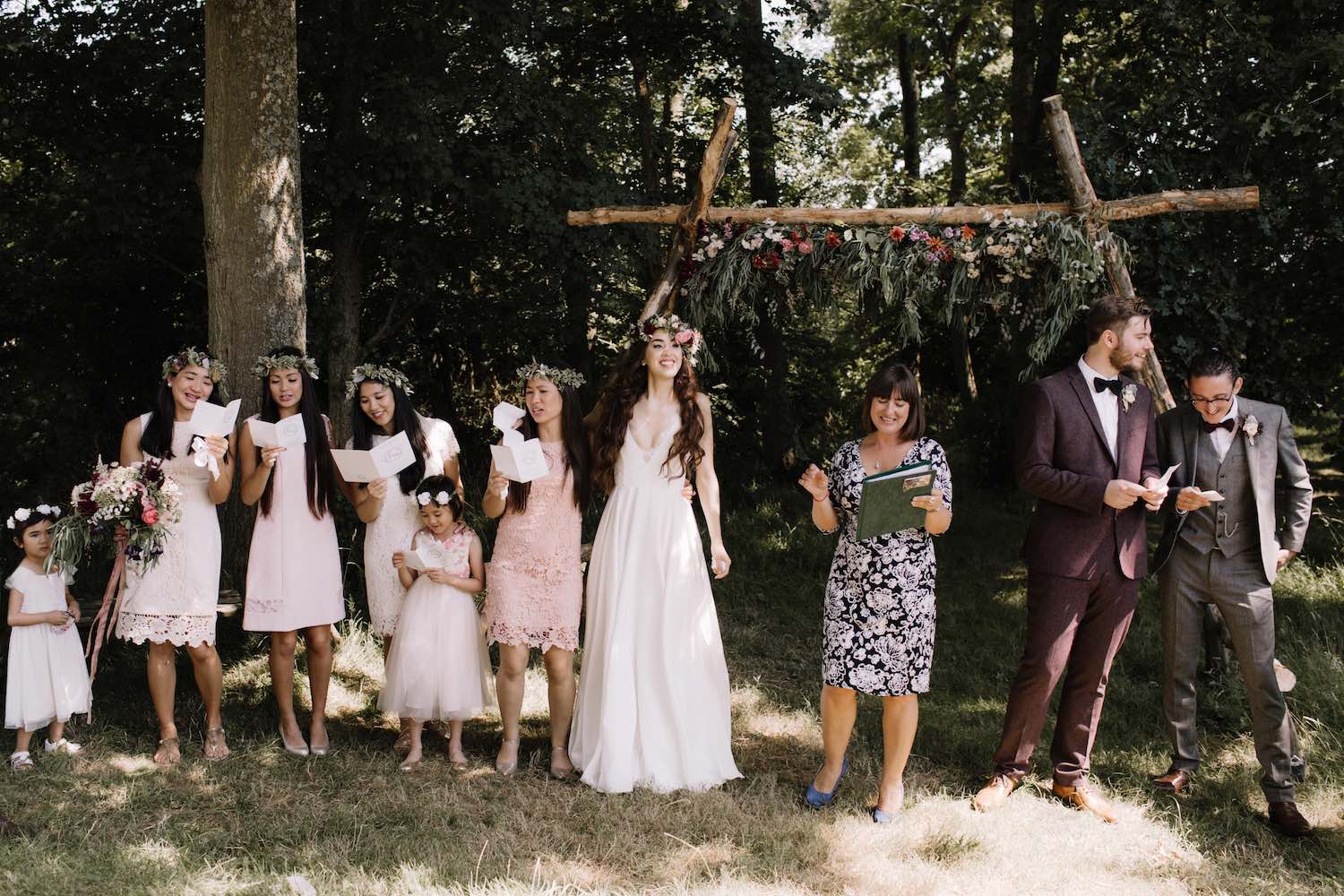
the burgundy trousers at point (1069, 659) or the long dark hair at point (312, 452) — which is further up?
the long dark hair at point (312, 452)

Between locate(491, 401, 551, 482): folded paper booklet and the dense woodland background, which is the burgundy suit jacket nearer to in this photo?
Answer: the dense woodland background

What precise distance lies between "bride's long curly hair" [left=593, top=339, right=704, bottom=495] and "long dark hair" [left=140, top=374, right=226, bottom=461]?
6.25ft

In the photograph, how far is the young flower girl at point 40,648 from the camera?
5.20 metres

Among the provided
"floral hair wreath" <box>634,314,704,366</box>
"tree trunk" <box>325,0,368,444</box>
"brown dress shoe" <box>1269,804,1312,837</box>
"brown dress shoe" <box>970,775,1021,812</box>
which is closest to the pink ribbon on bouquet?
"floral hair wreath" <box>634,314,704,366</box>

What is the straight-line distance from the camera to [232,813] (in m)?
4.74

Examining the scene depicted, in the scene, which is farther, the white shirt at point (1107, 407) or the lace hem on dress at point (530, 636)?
the lace hem on dress at point (530, 636)

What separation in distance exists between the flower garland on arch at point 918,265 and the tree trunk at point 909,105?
1017 centimetres

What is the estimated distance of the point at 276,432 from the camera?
17.3 feet

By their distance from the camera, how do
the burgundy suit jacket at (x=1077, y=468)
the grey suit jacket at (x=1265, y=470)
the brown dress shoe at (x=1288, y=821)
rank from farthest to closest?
the grey suit jacket at (x=1265, y=470), the burgundy suit jacket at (x=1077, y=468), the brown dress shoe at (x=1288, y=821)

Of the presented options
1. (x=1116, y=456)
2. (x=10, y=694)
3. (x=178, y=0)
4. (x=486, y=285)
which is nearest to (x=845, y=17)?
(x=486, y=285)

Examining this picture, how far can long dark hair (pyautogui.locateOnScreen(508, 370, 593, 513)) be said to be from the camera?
535 cm

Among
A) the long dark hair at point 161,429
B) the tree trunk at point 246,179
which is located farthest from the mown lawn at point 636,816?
the long dark hair at point 161,429

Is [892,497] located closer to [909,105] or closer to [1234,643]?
[1234,643]

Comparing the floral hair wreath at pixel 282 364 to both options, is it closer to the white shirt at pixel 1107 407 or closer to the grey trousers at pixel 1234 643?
the white shirt at pixel 1107 407
